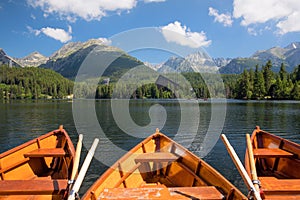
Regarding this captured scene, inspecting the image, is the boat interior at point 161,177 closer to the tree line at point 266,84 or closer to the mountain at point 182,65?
the mountain at point 182,65

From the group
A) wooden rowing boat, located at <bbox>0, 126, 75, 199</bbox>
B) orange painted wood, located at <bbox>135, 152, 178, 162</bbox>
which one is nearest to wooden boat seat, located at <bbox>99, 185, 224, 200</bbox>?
wooden rowing boat, located at <bbox>0, 126, 75, 199</bbox>

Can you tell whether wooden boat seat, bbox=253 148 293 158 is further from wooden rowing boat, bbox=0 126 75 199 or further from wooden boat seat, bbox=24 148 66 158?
wooden boat seat, bbox=24 148 66 158

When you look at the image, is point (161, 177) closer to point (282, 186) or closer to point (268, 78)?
point (282, 186)

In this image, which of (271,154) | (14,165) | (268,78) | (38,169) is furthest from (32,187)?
(268,78)

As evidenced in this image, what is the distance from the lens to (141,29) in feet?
69.1

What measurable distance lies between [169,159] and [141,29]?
13394 mm

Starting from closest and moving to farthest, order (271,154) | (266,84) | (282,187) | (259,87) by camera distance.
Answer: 1. (282,187)
2. (271,154)
3. (259,87)
4. (266,84)

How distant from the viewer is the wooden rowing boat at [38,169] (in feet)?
27.5

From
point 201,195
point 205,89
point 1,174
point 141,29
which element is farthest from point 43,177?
point 205,89

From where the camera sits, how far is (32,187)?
8.41 meters

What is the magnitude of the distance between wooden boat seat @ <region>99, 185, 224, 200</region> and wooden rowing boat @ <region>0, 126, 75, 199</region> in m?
1.71

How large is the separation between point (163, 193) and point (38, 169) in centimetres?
848

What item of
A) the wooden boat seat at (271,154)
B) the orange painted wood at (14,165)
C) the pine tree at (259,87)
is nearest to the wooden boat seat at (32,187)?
the orange painted wood at (14,165)

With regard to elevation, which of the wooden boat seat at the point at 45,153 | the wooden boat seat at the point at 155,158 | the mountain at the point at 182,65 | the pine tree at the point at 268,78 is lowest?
the wooden boat seat at the point at 155,158
